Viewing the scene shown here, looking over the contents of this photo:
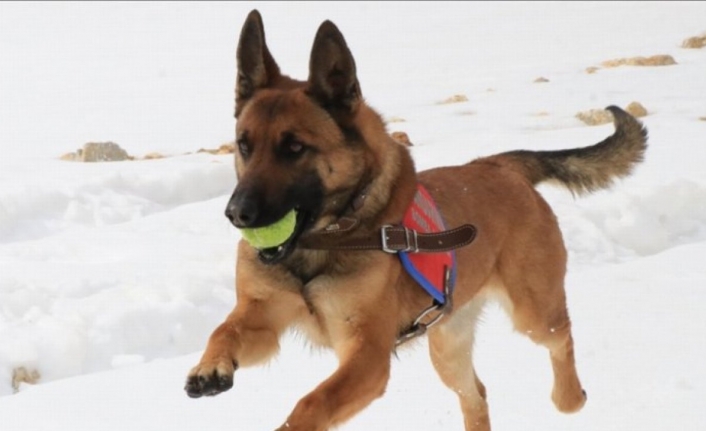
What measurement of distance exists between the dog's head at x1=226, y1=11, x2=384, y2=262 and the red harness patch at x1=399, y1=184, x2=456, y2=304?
34 cm

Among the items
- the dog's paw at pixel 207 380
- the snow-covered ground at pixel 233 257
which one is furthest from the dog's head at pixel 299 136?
the snow-covered ground at pixel 233 257

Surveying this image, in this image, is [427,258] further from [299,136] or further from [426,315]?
[299,136]

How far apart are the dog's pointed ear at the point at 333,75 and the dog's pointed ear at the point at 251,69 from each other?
28 cm

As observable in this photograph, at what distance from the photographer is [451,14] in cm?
4031

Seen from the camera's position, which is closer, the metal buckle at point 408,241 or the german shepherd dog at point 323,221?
the german shepherd dog at point 323,221

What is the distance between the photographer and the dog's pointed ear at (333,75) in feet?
13.9

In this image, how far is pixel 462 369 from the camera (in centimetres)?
598

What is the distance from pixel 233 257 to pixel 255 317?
5.37 metres

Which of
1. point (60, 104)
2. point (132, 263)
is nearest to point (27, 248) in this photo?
point (132, 263)

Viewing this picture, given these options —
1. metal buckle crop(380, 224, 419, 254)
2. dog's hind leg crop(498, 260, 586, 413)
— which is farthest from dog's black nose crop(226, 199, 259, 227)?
dog's hind leg crop(498, 260, 586, 413)

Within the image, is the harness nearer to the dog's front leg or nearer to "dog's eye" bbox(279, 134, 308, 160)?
the dog's front leg

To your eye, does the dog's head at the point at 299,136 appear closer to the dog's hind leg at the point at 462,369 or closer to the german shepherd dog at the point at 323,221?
the german shepherd dog at the point at 323,221

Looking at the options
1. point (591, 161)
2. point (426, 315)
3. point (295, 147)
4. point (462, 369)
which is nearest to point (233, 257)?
point (462, 369)

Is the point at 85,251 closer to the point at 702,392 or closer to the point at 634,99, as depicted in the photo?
the point at 702,392
